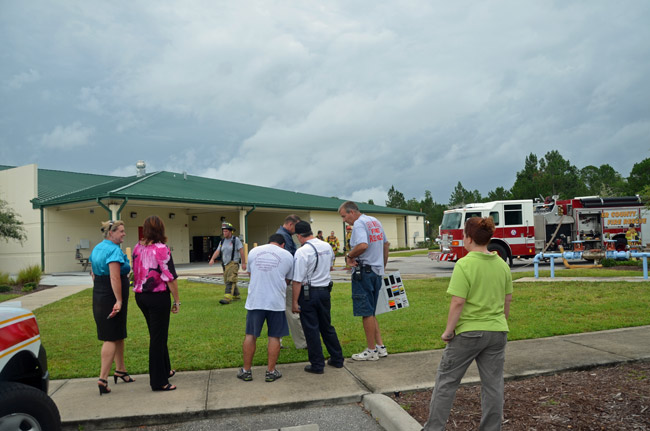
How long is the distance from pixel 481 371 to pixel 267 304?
96.2 inches

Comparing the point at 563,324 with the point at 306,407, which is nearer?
the point at 306,407

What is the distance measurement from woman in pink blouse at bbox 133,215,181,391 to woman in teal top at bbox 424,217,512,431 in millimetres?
2843

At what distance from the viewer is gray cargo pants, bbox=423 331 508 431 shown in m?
3.30

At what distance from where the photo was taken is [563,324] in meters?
7.34

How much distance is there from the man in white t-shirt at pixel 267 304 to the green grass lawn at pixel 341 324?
2.42 ft

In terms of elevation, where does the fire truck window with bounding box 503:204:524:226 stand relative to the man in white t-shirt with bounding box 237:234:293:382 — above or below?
Result: above

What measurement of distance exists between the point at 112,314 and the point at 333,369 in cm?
251

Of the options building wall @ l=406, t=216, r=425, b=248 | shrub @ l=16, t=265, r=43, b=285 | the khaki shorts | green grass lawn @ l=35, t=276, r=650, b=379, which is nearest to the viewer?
green grass lawn @ l=35, t=276, r=650, b=379

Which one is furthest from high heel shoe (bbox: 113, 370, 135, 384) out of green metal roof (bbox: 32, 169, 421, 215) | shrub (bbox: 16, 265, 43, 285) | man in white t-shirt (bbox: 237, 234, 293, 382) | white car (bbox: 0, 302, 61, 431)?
green metal roof (bbox: 32, 169, 421, 215)

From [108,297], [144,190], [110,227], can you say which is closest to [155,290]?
[108,297]

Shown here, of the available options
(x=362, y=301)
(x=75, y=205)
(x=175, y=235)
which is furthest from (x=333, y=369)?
(x=175, y=235)

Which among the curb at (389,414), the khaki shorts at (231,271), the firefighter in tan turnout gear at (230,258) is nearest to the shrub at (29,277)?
the firefighter in tan turnout gear at (230,258)

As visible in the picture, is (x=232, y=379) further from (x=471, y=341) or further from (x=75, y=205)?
(x=75, y=205)

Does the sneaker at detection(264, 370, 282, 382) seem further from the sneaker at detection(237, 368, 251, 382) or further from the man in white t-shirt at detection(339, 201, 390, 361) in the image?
the man in white t-shirt at detection(339, 201, 390, 361)
